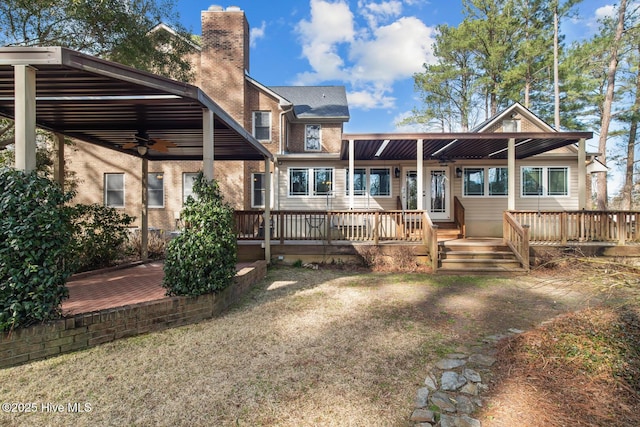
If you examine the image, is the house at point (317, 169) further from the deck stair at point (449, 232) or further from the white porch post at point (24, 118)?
the white porch post at point (24, 118)

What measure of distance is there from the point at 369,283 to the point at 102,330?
15.5 ft

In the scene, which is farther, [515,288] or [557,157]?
[557,157]

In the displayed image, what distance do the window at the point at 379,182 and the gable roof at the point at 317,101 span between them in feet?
14.3

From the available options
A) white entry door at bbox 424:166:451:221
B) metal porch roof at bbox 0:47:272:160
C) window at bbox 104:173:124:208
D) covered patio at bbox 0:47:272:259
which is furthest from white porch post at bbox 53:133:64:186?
white entry door at bbox 424:166:451:221

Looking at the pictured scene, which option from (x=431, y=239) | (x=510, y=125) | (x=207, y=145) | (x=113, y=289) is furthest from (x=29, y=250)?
(x=510, y=125)

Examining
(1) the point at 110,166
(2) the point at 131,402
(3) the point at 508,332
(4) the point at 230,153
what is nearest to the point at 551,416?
(3) the point at 508,332

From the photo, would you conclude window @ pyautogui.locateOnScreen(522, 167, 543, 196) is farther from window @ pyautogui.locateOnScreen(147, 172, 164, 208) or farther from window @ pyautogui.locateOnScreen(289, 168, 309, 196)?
window @ pyautogui.locateOnScreen(147, 172, 164, 208)

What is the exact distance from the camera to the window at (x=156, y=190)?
45.0 feet

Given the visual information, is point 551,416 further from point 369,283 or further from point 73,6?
point 73,6

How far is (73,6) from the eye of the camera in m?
7.34

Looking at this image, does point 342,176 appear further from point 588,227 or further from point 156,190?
point 156,190

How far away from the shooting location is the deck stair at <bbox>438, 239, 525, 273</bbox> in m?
7.57

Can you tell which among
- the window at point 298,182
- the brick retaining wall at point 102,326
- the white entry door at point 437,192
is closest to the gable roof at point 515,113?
the white entry door at point 437,192

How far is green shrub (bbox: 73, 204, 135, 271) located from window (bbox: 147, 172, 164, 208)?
6.48 m
